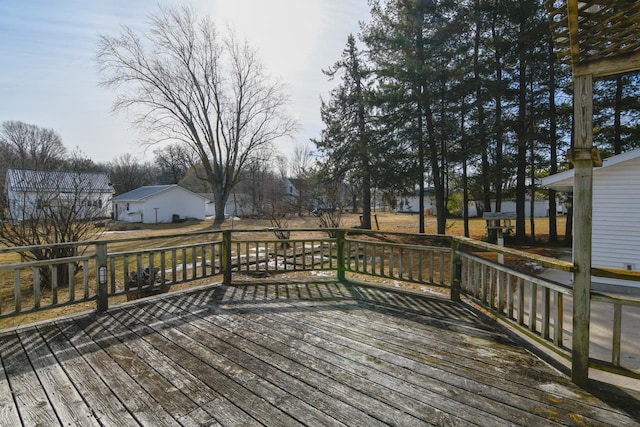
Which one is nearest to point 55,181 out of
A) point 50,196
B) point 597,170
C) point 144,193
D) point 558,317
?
point 50,196

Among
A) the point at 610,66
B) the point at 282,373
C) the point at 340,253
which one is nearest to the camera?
the point at 610,66

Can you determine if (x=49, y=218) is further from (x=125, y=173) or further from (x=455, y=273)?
(x=125, y=173)

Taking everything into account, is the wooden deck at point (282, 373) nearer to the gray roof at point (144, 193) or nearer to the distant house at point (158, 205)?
the distant house at point (158, 205)

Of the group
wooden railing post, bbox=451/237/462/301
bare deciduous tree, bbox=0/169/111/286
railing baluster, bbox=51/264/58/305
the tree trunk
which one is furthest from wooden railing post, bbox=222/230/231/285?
the tree trunk

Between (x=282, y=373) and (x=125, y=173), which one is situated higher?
(x=125, y=173)

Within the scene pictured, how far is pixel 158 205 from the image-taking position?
89.2ft

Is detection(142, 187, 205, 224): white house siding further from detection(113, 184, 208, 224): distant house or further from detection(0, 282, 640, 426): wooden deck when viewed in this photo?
detection(0, 282, 640, 426): wooden deck

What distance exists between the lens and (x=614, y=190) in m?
6.57

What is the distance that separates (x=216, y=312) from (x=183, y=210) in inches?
1090

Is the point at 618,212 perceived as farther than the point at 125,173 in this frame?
No

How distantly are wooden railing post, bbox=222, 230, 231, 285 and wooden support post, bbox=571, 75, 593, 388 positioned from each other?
4.30m

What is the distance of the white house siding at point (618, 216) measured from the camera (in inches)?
250

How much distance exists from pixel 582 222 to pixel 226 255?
14.6 feet

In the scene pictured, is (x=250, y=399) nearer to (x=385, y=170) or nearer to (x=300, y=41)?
(x=300, y=41)
